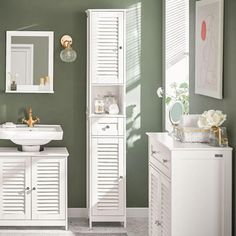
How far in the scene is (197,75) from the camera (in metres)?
5.29

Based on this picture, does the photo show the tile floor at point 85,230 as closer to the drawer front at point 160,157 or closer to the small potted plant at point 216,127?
the drawer front at point 160,157

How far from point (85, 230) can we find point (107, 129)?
0.97 meters

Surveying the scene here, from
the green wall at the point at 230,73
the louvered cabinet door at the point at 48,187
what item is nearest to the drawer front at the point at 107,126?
the louvered cabinet door at the point at 48,187

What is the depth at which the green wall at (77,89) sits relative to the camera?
6645mm

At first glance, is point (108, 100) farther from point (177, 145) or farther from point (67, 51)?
point (177, 145)

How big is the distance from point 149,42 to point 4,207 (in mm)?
2176

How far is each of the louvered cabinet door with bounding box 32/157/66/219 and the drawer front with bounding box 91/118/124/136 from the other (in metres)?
0.44

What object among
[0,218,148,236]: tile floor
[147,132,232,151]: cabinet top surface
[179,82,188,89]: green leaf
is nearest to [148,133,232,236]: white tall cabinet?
[147,132,232,151]: cabinet top surface

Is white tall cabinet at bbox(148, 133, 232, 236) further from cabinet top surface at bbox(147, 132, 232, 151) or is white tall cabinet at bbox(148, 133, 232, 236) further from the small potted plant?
the small potted plant

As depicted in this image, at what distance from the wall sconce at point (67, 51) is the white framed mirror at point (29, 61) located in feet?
0.39

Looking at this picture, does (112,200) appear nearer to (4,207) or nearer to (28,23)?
(4,207)

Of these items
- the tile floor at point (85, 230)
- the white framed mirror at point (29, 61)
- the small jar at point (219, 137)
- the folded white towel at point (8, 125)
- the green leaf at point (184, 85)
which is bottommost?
the tile floor at point (85, 230)

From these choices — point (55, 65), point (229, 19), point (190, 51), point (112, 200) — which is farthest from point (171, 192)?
point (55, 65)

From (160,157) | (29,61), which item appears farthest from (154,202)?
(29,61)
